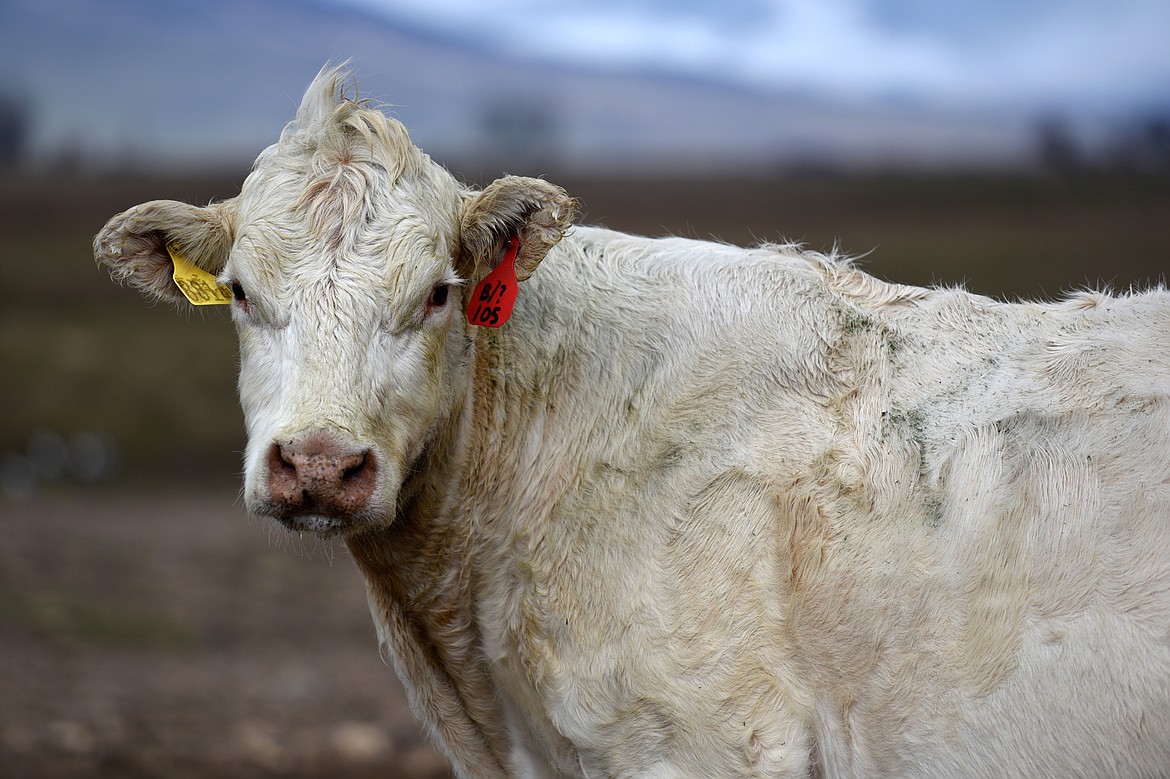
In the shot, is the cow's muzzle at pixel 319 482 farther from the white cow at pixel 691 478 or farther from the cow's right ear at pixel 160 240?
the cow's right ear at pixel 160 240

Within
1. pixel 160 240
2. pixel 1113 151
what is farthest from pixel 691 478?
pixel 1113 151

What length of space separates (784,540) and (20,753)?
20.0 feet

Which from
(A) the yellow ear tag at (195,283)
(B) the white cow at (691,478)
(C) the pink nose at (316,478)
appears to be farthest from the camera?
(A) the yellow ear tag at (195,283)

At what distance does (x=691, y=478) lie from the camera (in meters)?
3.98

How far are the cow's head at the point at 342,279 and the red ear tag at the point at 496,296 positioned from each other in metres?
0.06

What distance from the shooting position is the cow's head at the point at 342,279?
3.44 metres

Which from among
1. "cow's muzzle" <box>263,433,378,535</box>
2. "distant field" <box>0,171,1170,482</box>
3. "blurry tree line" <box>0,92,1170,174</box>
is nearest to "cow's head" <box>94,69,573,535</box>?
"cow's muzzle" <box>263,433,378,535</box>

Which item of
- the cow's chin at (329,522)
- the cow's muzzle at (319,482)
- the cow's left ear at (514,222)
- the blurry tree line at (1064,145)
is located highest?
the blurry tree line at (1064,145)

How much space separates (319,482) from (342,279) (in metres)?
0.76

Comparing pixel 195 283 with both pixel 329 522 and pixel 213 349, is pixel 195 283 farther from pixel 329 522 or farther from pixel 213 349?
pixel 213 349

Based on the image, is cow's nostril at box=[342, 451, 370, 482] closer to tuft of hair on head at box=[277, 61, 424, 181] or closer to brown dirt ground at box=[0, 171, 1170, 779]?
tuft of hair on head at box=[277, 61, 424, 181]

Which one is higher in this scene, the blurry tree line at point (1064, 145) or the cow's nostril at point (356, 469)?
the blurry tree line at point (1064, 145)

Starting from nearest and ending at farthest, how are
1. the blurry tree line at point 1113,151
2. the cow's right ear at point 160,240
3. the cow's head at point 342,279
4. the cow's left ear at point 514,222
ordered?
the cow's head at point 342,279
the cow's left ear at point 514,222
the cow's right ear at point 160,240
the blurry tree line at point 1113,151

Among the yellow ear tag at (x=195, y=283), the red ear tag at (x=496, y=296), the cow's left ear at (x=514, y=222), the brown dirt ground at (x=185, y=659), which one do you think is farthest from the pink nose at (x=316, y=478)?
the brown dirt ground at (x=185, y=659)
